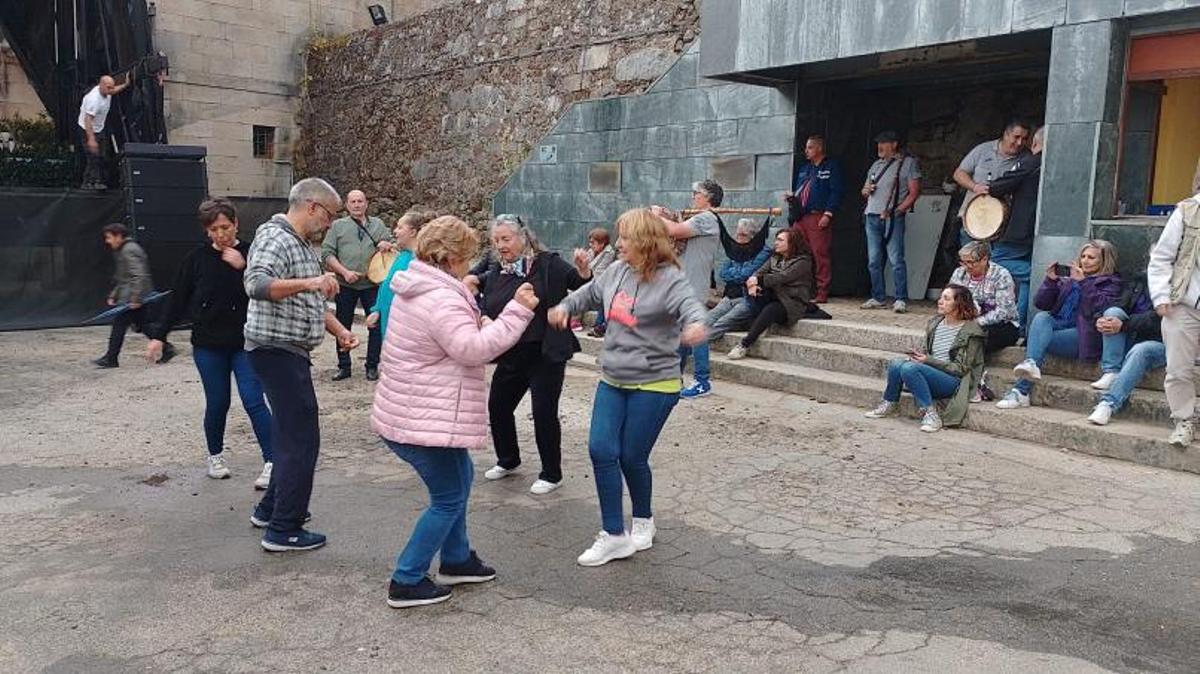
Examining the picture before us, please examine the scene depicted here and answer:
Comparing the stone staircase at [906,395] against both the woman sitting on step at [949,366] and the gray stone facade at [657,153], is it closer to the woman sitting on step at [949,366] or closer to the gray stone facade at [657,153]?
the woman sitting on step at [949,366]

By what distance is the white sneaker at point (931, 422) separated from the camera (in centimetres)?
663

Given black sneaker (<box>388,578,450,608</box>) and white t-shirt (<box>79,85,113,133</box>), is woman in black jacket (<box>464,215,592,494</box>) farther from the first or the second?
white t-shirt (<box>79,85,113,133</box>)

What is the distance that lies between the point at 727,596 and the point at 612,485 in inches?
27.1

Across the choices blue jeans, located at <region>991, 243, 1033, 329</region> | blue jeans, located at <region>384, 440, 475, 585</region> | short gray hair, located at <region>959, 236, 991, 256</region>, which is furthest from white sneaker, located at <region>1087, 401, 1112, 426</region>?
blue jeans, located at <region>384, 440, 475, 585</region>

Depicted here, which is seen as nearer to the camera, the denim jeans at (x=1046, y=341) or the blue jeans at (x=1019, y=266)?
the denim jeans at (x=1046, y=341)

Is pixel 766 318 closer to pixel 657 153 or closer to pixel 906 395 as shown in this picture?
pixel 906 395

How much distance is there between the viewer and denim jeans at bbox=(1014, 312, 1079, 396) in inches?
265

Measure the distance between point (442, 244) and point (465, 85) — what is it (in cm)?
1071

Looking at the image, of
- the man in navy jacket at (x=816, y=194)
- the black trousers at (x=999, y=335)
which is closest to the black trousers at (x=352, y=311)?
the man in navy jacket at (x=816, y=194)

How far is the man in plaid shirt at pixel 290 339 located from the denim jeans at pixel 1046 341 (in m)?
4.91

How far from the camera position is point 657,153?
1053 cm

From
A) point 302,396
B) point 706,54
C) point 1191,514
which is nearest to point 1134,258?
point 1191,514

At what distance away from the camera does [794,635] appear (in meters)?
3.49

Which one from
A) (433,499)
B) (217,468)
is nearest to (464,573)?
(433,499)
